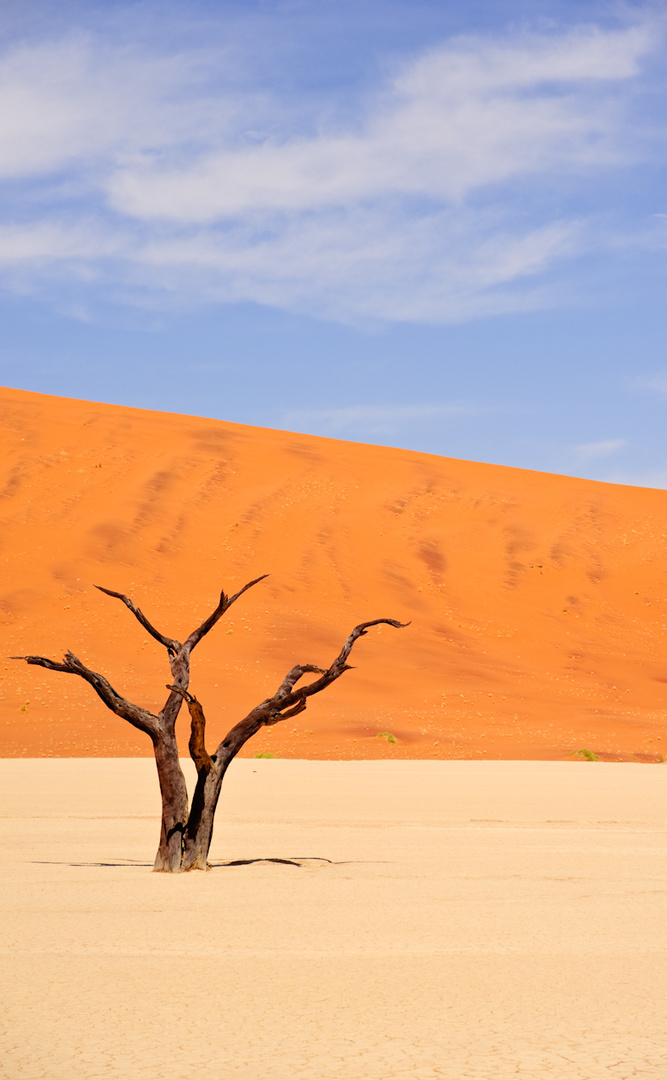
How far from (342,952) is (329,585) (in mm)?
35909

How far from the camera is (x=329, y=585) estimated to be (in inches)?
1673

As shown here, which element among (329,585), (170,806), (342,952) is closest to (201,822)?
(170,806)

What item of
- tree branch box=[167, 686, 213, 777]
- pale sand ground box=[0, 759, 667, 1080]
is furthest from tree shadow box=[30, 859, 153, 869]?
tree branch box=[167, 686, 213, 777]

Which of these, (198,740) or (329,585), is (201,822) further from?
(329,585)

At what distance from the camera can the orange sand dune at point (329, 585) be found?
99.2 feet

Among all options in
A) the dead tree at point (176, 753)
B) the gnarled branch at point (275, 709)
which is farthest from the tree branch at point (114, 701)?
the gnarled branch at point (275, 709)

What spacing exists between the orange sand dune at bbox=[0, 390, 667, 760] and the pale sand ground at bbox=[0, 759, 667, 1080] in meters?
14.1

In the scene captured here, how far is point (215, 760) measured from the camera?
10.3 meters

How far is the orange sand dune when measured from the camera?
30.2 meters

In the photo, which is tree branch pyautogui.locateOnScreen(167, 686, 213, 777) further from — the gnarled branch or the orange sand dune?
the orange sand dune

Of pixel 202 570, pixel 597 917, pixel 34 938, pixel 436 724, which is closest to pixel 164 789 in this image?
pixel 34 938

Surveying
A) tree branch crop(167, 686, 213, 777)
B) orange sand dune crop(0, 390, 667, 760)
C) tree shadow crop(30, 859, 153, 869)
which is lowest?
tree shadow crop(30, 859, 153, 869)

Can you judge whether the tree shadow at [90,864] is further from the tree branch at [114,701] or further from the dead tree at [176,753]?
the tree branch at [114,701]

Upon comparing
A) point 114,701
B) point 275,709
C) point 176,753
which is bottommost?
point 176,753
